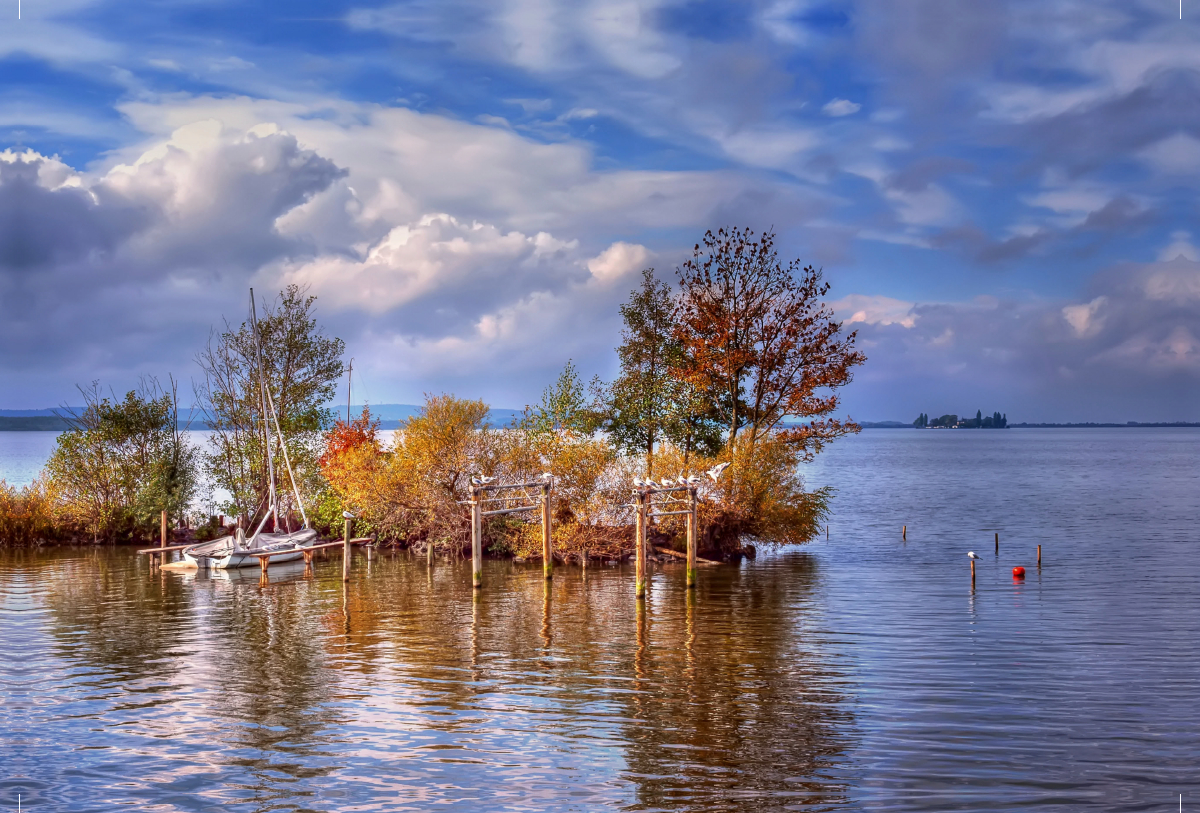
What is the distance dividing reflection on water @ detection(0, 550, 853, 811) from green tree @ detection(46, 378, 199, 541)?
1792cm

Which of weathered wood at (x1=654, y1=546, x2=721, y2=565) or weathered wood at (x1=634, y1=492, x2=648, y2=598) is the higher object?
weathered wood at (x1=634, y1=492, x2=648, y2=598)

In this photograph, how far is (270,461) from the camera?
4547cm

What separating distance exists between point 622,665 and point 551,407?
26.0m

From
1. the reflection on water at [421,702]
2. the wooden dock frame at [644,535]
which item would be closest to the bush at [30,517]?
the reflection on water at [421,702]

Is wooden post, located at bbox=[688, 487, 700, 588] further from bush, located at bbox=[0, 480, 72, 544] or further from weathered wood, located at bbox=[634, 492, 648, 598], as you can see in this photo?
bush, located at bbox=[0, 480, 72, 544]

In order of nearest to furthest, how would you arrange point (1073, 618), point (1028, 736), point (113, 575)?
point (1028, 736), point (1073, 618), point (113, 575)

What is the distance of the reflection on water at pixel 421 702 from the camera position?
47.3ft

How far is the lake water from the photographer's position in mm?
14359

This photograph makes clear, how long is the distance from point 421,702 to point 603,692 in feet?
11.5

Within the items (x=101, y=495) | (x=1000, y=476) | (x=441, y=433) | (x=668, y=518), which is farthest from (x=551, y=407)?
(x=1000, y=476)

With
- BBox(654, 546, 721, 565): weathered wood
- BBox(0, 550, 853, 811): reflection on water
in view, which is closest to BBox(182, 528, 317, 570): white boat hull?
BBox(0, 550, 853, 811): reflection on water

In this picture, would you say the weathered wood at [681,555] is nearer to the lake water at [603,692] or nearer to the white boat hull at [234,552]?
the lake water at [603,692]

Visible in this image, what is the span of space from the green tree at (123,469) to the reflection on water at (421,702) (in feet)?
58.8

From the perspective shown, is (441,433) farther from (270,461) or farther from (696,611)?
(696,611)
